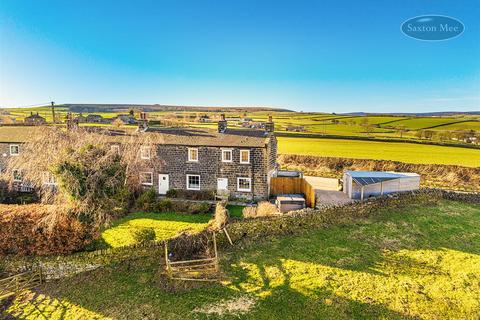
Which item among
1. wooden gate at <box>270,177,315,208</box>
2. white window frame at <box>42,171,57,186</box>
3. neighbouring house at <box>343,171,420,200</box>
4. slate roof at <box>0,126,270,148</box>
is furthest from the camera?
wooden gate at <box>270,177,315,208</box>

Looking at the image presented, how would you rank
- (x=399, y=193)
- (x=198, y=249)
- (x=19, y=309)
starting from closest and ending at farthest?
(x=19, y=309), (x=198, y=249), (x=399, y=193)

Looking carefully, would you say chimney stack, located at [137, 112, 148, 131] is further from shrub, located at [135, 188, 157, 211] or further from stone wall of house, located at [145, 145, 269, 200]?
shrub, located at [135, 188, 157, 211]

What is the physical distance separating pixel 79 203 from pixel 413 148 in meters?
48.4

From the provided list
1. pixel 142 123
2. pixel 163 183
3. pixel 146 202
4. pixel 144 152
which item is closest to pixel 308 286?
pixel 146 202

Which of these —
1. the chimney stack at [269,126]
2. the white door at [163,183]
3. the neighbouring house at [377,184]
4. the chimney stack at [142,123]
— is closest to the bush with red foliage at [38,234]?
the white door at [163,183]

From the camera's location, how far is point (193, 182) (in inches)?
1135

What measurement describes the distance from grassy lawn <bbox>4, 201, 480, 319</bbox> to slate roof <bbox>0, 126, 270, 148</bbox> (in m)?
12.0

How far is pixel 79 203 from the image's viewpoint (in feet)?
56.6

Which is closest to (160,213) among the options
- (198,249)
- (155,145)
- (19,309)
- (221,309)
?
(155,145)

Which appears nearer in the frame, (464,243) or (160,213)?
(464,243)

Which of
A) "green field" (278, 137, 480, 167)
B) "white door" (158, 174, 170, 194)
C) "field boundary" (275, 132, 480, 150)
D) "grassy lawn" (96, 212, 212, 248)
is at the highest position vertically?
"field boundary" (275, 132, 480, 150)

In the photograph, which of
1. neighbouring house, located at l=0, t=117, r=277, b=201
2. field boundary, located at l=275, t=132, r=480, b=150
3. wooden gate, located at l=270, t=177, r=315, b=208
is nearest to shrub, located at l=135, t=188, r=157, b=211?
neighbouring house, located at l=0, t=117, r=277, b=201

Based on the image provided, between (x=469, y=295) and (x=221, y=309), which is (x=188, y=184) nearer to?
(x=221, y=309)

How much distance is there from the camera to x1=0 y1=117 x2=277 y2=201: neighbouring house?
27.5 m
